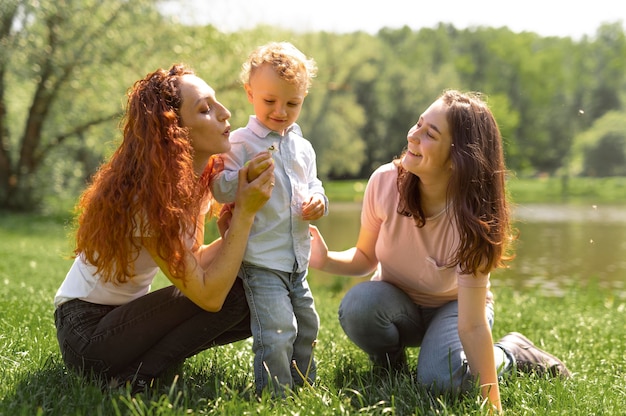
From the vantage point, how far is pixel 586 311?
5.31 m

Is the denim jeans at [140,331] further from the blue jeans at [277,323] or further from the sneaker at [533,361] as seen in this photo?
the sneaker at [533,361]

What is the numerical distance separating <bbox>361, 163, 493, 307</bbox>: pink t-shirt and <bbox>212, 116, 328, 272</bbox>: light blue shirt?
370mm

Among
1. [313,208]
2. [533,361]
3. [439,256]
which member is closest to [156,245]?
[313,208]

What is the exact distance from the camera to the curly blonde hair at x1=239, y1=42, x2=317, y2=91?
274cm

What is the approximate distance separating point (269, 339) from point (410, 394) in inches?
22.4

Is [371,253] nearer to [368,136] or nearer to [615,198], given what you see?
[615,198]

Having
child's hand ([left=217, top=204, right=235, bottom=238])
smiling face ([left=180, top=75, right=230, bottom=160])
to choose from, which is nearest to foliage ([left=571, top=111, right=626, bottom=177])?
child's hand ([left=217, top=204, right=235, bottom=238])

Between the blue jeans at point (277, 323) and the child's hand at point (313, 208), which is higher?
the child's hand at point (313, 208)

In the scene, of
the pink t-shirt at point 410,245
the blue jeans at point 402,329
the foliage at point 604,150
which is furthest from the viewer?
the foliage at point 604,150

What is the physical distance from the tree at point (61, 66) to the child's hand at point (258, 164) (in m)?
10.7

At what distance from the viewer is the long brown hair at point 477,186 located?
8.91 feet

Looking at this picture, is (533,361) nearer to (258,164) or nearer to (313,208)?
(313,208)

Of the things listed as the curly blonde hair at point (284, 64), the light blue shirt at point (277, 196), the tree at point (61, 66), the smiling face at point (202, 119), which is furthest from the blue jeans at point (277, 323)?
the tree at point (61, 66)

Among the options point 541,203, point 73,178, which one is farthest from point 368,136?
point 73,178
